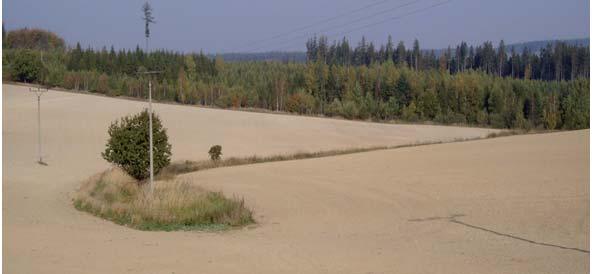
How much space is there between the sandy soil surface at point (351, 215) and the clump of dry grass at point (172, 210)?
657 mm

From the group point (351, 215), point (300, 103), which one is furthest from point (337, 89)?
point (351, 215)

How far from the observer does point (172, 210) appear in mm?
21391

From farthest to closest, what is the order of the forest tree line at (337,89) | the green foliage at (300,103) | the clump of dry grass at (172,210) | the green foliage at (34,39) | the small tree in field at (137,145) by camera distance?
the green foliage at (34,39), the green foliage at (300,103), the forest tree line at (337,89), the small tree in field at (137,145), the clump of dry grass at (172,210)

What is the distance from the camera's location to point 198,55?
131 meters

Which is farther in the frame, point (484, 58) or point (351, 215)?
point (484, 58)

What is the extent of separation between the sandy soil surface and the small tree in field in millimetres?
2807

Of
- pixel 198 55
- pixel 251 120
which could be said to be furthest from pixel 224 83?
pixel 251 120

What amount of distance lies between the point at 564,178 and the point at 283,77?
289 ft

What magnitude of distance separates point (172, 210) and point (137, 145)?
9.29 metres

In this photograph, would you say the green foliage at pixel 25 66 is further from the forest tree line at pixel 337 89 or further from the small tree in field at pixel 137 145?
the small tree in field at pixel 137 145

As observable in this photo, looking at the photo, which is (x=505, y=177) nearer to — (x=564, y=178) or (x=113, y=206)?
(x=564, y=178)

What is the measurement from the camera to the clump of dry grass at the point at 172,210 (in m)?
20.8

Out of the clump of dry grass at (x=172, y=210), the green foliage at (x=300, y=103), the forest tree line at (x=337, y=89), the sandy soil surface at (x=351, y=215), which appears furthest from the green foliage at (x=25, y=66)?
the clump of dry grass at (x=172, y=210)

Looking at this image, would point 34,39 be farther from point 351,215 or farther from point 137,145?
point 351,215
